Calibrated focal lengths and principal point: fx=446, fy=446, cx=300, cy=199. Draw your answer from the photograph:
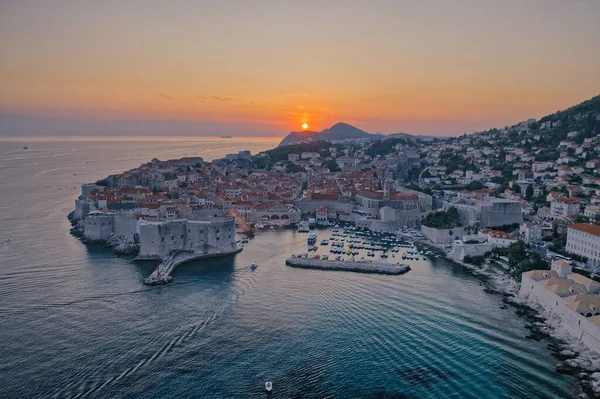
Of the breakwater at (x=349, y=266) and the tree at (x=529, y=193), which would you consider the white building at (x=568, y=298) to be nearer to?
→ the breakwater at (x=349, y=266)

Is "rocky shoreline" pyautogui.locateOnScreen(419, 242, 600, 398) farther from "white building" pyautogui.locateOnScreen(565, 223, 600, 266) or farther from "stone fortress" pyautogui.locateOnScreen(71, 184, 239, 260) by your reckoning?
"stone fortress" pyautogui.locateOnScreen(71, 184, 239, 260)

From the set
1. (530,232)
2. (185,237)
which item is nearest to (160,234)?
(185,237)

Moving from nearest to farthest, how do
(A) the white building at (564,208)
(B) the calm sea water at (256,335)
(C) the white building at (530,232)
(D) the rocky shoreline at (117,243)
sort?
(B) the calm sea water at (256,335)
(D) the rocky shoreline at (117,243)
(C) the white building at (530,232)
(A) the white building at (564,208)

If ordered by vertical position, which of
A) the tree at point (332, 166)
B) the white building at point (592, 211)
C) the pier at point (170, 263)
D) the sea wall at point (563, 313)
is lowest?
the pier at point (170, 263)

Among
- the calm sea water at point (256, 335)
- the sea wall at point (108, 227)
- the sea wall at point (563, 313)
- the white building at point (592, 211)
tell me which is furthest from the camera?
the white building at point (592, 211)

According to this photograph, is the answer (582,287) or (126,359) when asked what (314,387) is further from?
(582,287)

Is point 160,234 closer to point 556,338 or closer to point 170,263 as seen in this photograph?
point 170,263

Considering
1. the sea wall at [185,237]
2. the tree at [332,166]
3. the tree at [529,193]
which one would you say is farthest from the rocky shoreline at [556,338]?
the tree at [332,166]
